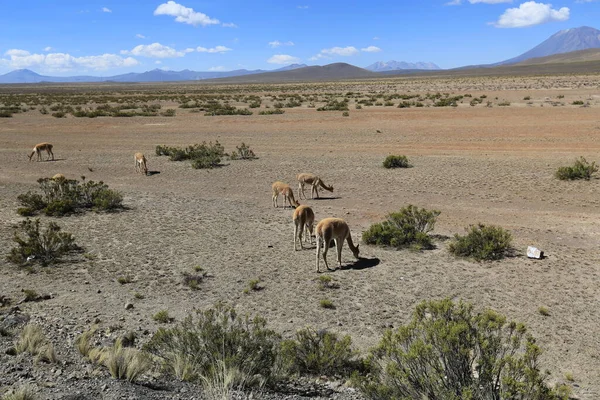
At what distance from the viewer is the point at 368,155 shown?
1005 inches

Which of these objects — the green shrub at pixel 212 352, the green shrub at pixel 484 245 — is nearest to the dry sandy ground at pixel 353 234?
the green shrub at pixel 484 245

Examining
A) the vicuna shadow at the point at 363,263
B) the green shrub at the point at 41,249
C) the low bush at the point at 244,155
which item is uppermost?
Result: the low bush at the point at 244,155

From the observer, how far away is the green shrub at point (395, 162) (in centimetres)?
2214

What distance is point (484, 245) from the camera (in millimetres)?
11297

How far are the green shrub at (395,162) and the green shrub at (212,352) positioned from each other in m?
16.1

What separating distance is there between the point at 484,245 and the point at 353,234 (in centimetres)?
359

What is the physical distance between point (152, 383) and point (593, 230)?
1191 centimetres

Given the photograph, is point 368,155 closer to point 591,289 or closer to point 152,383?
point 591,289

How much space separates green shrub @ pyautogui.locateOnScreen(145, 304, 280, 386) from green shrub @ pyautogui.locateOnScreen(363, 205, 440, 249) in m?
6.08

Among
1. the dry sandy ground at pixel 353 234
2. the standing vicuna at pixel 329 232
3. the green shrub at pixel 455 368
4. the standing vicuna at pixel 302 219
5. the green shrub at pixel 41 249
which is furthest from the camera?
the standing vicuna at pixel 302 219

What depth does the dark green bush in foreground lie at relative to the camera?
1553 centimetres

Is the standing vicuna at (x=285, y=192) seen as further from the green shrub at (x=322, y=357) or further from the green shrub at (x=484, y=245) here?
the green shrub at (x=322, y=357)

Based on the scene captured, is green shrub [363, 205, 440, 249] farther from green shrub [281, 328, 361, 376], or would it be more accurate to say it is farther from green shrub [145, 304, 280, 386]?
green shrub [145, 304, 280, 386]

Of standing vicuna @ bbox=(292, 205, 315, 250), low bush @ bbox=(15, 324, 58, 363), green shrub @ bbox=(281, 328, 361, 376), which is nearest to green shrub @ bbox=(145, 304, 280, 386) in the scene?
green shrub @ bbox=(281, 328, 361, 376)
